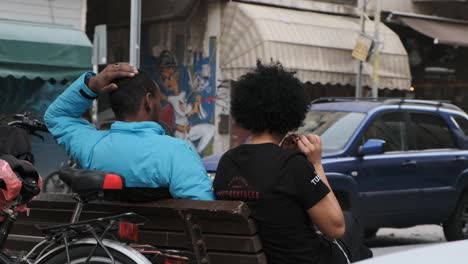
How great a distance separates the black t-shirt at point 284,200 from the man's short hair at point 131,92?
2.09ft

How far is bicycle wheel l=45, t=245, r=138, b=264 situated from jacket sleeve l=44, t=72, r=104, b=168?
759mm

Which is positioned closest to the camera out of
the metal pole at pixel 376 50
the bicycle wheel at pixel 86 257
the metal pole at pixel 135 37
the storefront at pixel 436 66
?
the bicycle wheel at pixel 86 257

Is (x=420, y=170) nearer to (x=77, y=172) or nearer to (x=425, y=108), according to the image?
(x=425, y=108)

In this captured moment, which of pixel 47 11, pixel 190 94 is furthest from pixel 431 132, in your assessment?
pixel 190 94

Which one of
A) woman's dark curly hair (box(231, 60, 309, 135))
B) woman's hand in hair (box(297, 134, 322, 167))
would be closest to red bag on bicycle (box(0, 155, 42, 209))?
woman's dark curly hair (box(231, 60, 309, 135))

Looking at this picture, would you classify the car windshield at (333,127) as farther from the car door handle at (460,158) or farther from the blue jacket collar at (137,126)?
the blue jacket collar at (137,126)

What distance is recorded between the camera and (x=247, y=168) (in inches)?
147

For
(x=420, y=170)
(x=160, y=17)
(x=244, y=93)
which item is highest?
(x=160, y=17)

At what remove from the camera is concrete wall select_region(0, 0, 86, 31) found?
46.3ft

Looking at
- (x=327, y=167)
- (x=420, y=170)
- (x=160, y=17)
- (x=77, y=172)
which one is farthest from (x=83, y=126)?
(x=160, y=17)

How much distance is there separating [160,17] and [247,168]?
14.8 m

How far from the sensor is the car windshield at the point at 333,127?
9.16 meters

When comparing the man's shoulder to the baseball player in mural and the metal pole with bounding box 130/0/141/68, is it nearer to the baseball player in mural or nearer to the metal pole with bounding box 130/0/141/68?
the metal pole with bounding box 130/0/141/68

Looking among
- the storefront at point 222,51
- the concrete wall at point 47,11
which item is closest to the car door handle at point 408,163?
the storefront at point 222,51
